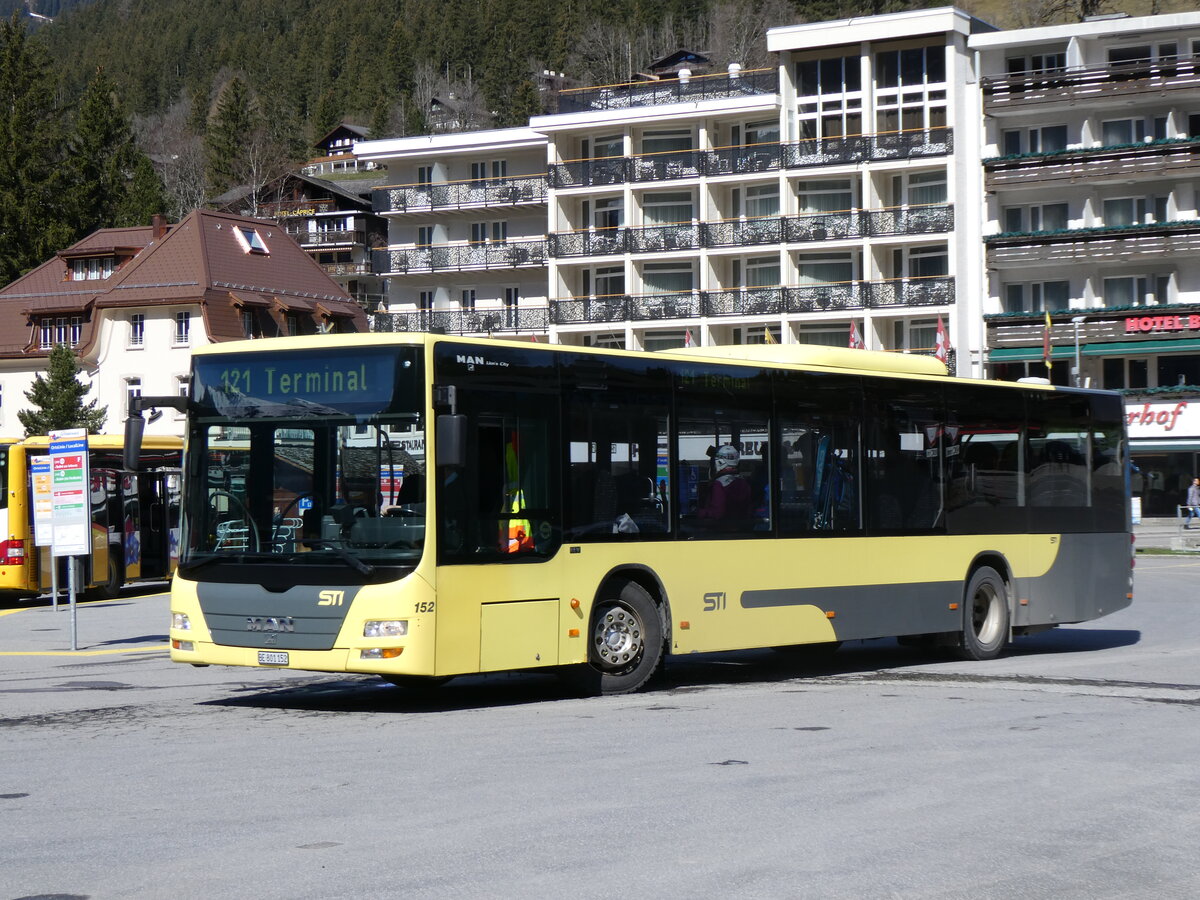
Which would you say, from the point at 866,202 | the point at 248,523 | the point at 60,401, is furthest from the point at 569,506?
the point at 60,401

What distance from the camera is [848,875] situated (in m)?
7.21

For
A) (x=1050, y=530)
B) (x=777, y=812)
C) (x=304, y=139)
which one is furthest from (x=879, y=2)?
(x=777, y=812)

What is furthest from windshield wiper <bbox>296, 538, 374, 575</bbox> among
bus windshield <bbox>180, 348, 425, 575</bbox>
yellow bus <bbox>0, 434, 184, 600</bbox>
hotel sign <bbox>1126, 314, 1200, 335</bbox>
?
hotel sign <bbox>1126, 314, 1200, 335</bbox>

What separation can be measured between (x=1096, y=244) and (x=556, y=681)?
5129 cm

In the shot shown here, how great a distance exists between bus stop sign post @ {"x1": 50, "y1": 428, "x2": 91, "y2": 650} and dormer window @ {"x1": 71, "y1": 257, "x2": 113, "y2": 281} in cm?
6205

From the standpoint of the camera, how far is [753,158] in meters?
69.6

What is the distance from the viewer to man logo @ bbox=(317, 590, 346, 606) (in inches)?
502

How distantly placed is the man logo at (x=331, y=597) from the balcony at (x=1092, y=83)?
2223 inches

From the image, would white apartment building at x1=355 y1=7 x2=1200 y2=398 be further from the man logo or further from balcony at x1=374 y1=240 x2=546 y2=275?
the man logo

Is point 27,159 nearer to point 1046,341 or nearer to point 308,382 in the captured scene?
point 1046,341

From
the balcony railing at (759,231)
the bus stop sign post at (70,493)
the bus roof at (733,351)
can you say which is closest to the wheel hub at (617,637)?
the bus roof at (733,351)

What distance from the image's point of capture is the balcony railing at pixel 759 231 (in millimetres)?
65938

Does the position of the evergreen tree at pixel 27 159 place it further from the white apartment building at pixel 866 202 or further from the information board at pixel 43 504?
the information board at pixel 43 504

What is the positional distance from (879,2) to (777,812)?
129019 mm
